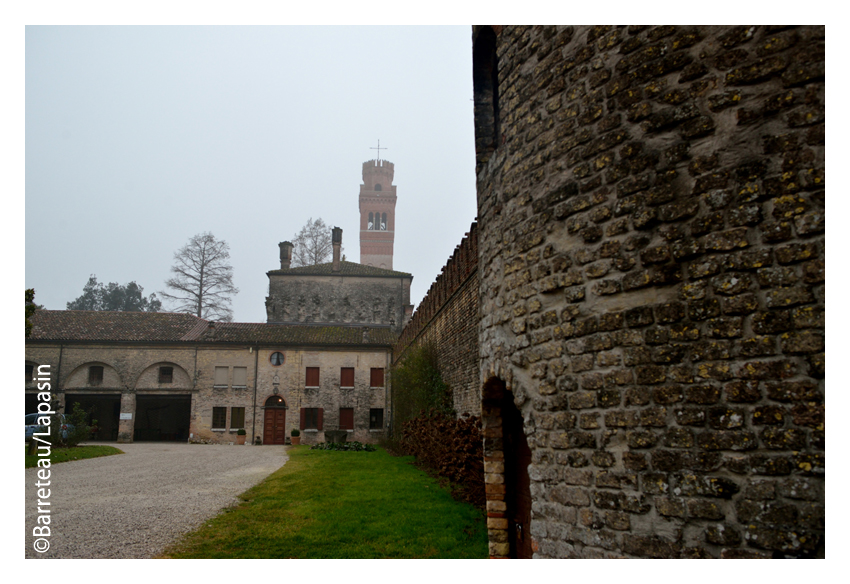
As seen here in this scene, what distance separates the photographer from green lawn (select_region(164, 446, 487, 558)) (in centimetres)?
588

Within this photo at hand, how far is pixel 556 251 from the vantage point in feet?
11.5

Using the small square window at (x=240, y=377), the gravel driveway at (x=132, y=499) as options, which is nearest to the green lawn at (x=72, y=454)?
the gravel driveway at (x=132, y=499)

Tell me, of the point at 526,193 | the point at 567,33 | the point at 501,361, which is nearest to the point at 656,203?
the point at 526,193

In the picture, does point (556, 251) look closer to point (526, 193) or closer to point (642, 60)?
point (526, 193)

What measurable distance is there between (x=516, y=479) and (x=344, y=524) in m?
3.20

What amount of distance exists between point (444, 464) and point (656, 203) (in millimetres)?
8162

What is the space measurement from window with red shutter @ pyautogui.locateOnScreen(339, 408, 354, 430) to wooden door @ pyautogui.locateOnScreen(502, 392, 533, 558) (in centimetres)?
2351

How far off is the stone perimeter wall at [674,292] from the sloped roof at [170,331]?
82.5 feet

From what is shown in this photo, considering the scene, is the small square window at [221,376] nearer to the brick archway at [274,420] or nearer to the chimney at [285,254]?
the brick archway at [274,420]

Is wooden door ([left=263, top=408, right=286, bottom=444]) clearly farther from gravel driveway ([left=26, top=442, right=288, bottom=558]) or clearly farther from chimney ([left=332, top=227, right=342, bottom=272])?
chimney ([left=332, top=227, right=342, bottom=272])

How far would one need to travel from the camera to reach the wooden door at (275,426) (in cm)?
2678

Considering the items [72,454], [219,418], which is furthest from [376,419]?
[72,454]

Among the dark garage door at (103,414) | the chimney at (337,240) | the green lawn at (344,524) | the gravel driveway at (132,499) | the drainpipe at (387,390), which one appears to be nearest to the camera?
the green lawn at (344,524)

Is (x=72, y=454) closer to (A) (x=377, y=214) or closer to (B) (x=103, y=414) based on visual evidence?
(B) (x=103, y=414)
